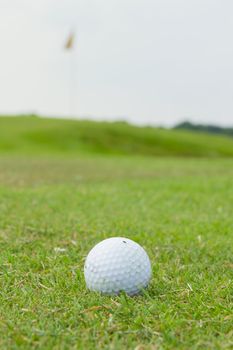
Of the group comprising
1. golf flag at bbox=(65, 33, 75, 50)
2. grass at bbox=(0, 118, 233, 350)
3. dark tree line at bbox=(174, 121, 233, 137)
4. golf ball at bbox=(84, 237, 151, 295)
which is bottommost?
dark tree line at bbox=(174, 121, 233, 137)

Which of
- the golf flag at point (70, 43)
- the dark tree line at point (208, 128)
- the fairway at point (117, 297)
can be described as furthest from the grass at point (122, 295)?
the dark tree line at point (208, 128)

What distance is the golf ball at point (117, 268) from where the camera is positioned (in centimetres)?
254

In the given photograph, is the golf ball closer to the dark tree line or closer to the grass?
the grass

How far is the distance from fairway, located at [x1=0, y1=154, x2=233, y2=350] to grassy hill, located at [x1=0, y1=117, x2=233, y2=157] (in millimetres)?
23392

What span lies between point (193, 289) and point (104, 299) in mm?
491

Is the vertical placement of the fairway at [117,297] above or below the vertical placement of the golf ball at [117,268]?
below

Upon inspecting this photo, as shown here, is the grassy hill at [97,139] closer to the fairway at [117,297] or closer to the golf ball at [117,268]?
the fairway at [117,297]

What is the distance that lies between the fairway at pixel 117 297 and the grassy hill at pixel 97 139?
76.7 ft

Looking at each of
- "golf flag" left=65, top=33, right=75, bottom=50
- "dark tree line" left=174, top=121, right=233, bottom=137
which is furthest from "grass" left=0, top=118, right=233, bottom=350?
"dark tree line" left=174, top=121, right=233, bottom=137

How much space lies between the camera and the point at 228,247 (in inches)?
151

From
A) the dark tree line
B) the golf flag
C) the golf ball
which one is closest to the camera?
the golf ball

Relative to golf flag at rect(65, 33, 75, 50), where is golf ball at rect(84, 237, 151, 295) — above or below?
below

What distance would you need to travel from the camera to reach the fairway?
200 cm

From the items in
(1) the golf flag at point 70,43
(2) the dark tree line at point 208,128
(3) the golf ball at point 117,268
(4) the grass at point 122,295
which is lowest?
(2) the dark tree line at point 208,128
